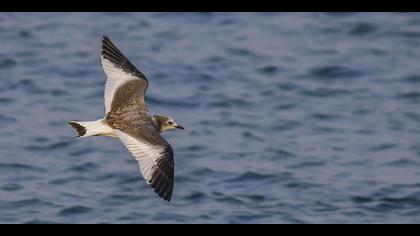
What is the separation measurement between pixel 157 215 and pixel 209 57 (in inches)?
194

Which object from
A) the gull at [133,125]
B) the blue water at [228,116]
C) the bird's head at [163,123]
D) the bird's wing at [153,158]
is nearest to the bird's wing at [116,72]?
the gull at [133,125]

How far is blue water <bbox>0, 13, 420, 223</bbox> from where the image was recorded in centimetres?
1291

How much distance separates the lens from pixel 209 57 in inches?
668

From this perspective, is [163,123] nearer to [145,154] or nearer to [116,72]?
[116,72]

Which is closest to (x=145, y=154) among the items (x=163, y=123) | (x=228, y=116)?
(x=163, y=123)

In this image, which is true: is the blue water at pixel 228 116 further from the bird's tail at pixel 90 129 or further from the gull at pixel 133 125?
the bird's tail at pixel 90 129

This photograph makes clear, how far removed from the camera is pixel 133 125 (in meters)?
9.73

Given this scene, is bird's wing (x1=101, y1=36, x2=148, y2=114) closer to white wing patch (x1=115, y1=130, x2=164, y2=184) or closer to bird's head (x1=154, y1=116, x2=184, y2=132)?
bird's head (x1=154, y1=116, x2=184, y2=132)

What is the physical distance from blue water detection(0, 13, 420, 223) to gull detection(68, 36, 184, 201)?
2.32 meters

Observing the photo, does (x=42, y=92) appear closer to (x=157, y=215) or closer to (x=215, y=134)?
(x=215, y=134)

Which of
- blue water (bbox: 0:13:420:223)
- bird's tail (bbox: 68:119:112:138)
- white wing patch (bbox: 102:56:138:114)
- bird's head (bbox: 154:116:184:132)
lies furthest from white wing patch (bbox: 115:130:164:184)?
blue water (bbox: 0:13:420:223)

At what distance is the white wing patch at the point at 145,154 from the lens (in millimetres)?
9250

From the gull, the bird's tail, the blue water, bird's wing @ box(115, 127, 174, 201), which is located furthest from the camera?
the blue water

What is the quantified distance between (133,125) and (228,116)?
539 centimetres
